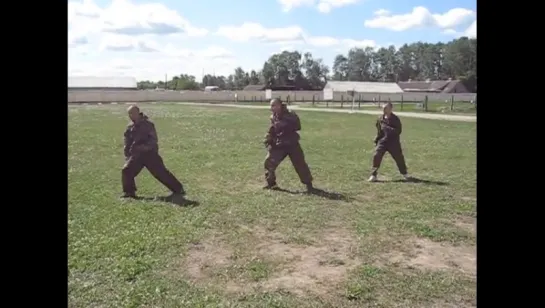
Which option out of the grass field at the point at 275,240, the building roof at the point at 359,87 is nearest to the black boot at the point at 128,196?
the grass field at the point at 275,240

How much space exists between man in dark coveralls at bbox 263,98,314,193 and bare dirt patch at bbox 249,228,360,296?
262cm

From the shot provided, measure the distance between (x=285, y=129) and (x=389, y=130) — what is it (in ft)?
7.36

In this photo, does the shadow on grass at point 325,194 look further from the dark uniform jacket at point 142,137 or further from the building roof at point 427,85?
the building roof at point 427,85

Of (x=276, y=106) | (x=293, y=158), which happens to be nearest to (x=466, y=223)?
(x=293, y=158)

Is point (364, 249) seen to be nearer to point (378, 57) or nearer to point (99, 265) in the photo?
point (99, 265)

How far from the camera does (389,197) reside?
846 centimetres

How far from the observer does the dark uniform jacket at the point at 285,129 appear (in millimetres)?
8828

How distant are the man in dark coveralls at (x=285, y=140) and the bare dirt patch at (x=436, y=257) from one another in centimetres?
324

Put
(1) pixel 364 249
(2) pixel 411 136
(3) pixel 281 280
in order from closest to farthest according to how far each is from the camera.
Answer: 1. (3) pixel 281 280
2. (1) pixel 364 249
3. (2) pixel 411 136

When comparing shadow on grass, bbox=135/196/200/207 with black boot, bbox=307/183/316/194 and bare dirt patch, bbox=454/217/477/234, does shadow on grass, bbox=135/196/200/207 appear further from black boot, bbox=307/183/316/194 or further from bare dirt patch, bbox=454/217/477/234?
bare dirt patch, bbox=454/217/477/234

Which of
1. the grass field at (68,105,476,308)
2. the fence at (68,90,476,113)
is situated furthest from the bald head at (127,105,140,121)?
the fence at (68,90,476,113)
